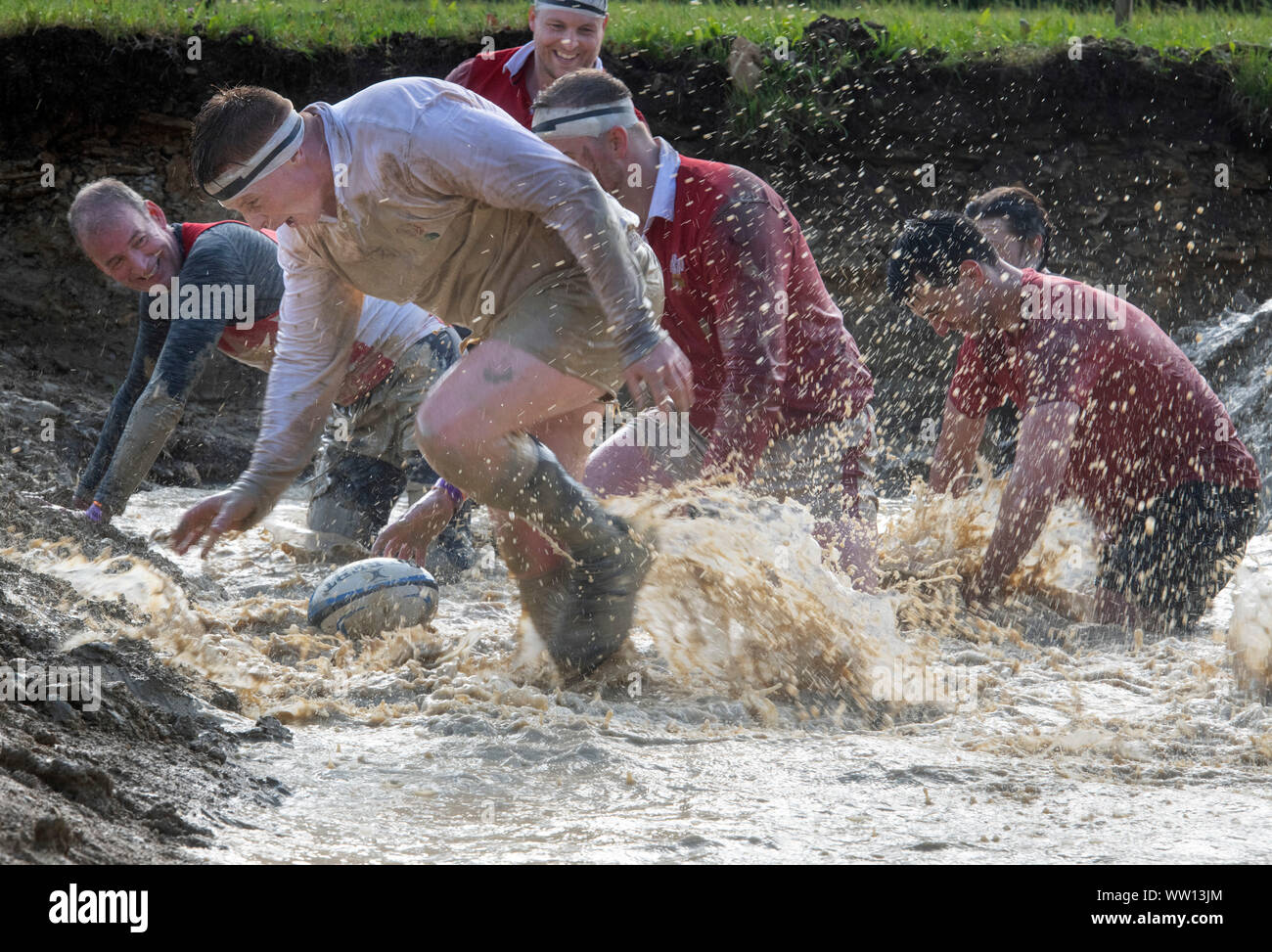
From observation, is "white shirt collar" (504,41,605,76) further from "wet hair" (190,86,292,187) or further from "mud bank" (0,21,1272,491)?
"mud bank" (0,21,1272,491)

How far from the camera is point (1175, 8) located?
12.6 metres

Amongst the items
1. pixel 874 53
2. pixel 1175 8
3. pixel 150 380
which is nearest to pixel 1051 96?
pixel 874 53

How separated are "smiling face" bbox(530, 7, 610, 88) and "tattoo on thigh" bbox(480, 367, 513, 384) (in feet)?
6.89

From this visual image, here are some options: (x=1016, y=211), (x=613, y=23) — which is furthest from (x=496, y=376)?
(x=613, y=23)

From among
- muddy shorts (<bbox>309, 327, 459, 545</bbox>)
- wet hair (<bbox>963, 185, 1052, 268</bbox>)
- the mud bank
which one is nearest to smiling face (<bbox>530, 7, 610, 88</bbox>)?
muddy shorts (<bbox>309, 327, 459, 545</bbox>)

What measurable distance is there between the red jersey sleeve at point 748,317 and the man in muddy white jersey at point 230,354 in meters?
1.60

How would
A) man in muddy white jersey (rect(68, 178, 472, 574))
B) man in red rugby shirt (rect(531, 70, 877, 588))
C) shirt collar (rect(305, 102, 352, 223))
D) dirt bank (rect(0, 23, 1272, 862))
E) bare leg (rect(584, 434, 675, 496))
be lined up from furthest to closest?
dirt bank (rect(0, 23, 1272, 862)) < man in muddy white jersey (rect(68, 178, 472, 574)) < bare leg (rect(584, 434, 675, 496)) < man in red rugby shirt (rect(531, 70, 877, 588)) < shirt collar (rect(305, 102, 352, 223))

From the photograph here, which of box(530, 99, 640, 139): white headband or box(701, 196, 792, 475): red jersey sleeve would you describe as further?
box(701, 196, 792, 475): red jersey sleeve

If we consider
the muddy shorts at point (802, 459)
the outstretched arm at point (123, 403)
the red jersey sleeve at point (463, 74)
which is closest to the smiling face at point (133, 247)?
the outstretched arm at point (123, 403)

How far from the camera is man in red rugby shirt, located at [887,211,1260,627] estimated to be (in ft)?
14.7

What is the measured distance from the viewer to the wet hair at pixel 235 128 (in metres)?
2.91

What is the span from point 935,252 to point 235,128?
257 centimetres

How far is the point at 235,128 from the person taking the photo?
2.91 meters

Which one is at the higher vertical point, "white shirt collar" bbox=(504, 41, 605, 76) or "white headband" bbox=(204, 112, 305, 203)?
"white shirt collar" bbox=(504, 41, 605, 76)
